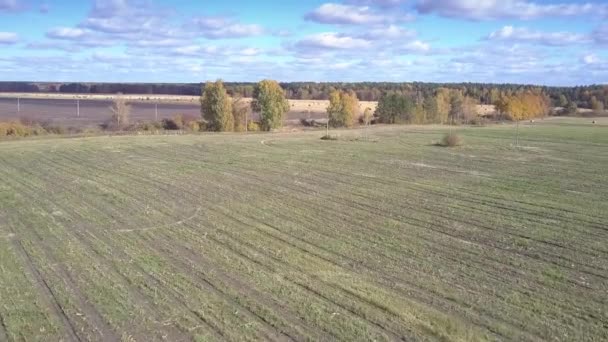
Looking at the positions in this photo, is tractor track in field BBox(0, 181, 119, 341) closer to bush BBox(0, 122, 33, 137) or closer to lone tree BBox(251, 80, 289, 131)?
bush BBox(0, 122, 33, 137)

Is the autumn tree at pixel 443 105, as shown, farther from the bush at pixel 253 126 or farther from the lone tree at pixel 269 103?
the bush at pixel 253 126

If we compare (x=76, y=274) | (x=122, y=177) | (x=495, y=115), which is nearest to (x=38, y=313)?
(x=76, y=274)

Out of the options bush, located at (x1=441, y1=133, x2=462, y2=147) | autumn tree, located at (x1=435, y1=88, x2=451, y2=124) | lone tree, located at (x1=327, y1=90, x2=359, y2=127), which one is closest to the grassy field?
bush, located at (x1=441, y1=133, x2=462, y2=147)

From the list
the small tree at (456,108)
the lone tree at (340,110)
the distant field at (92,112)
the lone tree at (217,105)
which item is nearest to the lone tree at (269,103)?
the distant field at (92,112)

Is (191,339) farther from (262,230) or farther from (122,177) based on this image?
(122,177)

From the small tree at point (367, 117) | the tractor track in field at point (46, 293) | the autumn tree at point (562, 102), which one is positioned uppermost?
the autumn tree at point (562, 102)

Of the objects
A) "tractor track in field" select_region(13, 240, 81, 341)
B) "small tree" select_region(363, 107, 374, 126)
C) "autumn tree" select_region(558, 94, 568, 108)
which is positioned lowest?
"tractor track in field" select_region(13, 240, 81, 341)
